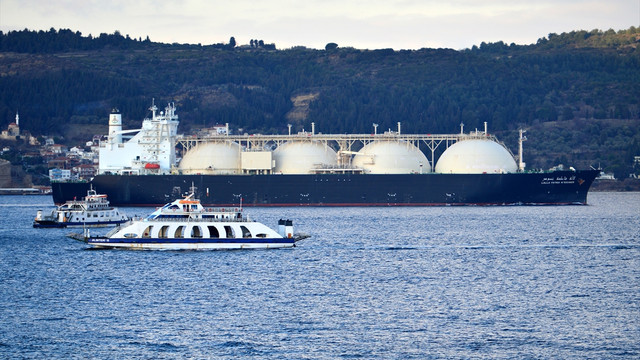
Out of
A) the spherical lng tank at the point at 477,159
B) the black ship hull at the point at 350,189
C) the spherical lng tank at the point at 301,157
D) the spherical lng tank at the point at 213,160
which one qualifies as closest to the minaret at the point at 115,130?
the spherical lng tank at the point at 213,160

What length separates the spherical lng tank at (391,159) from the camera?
123125 mm

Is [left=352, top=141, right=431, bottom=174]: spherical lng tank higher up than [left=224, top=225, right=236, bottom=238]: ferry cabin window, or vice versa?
[left=352, top=141, right=431, bottom=174]: spherical lng tank

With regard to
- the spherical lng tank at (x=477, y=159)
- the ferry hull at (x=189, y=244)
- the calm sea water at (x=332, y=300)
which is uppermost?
the spherical lng tank at (x=477, y=159)

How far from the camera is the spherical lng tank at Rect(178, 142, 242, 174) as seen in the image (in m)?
128

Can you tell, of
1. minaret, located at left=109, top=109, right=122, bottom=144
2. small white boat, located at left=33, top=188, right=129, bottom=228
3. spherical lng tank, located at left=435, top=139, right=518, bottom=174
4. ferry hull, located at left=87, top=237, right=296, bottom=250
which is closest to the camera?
ferry hull, located at left=87, top=237, right=296, bottom=250

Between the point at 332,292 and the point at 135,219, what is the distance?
1922 centimetres

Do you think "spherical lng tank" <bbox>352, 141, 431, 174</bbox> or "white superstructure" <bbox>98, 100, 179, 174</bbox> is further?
"white superstructure" <bbox>98, 100, 179, 174</bbox>

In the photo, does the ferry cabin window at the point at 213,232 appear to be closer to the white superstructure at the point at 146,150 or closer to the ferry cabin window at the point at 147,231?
the ferry cabin window at the point at 147,231

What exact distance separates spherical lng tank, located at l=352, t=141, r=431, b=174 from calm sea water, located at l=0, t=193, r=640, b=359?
51.2m

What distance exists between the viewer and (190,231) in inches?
2350

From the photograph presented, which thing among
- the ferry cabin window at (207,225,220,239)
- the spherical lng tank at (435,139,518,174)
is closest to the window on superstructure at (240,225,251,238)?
the ferry cabin window at (207,225,220,239)

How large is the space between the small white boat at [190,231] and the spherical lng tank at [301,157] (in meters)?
64.7

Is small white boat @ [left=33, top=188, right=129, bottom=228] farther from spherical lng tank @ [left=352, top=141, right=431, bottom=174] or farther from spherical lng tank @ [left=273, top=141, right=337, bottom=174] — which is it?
spherical lng tank @ [left=352, top=141, right=431, bottom=174]

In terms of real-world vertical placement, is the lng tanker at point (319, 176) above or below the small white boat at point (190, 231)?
above
